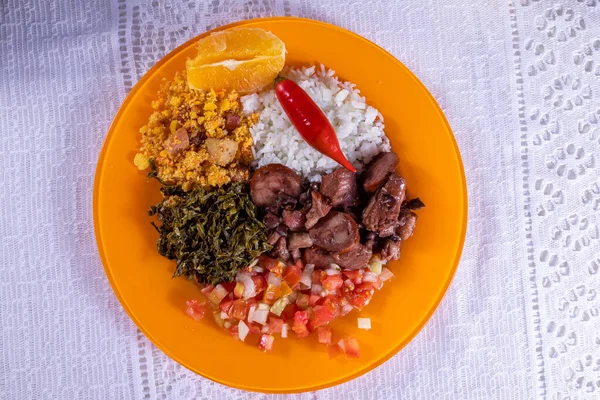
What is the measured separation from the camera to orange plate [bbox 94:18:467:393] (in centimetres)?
272

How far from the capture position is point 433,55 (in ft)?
9.93

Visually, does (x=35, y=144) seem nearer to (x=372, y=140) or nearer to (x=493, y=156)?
(x=372, y=140)

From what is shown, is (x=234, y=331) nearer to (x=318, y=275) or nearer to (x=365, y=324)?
(x=318, y=275)

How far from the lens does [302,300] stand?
110 inches

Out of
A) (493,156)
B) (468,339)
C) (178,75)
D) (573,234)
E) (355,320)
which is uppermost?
(178,75)

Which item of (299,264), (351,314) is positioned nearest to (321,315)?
(351,314)

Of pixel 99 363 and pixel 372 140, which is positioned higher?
pixel 372 140

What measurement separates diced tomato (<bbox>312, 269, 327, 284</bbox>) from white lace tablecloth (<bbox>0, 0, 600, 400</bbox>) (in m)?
0.68

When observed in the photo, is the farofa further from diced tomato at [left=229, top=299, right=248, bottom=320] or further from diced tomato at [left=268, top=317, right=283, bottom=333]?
diced tomato at [left=268, top=317, right=283, bottom=333]

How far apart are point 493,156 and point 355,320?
1256 millimetres

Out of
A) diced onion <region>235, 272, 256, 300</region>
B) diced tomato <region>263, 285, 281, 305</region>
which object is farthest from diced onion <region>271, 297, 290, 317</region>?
diced onion <region>235, 272, 256, 300</region>

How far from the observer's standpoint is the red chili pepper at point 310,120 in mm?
2682

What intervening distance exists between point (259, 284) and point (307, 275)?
27 cm

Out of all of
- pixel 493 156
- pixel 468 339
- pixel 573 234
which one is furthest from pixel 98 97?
pixel 573 234
